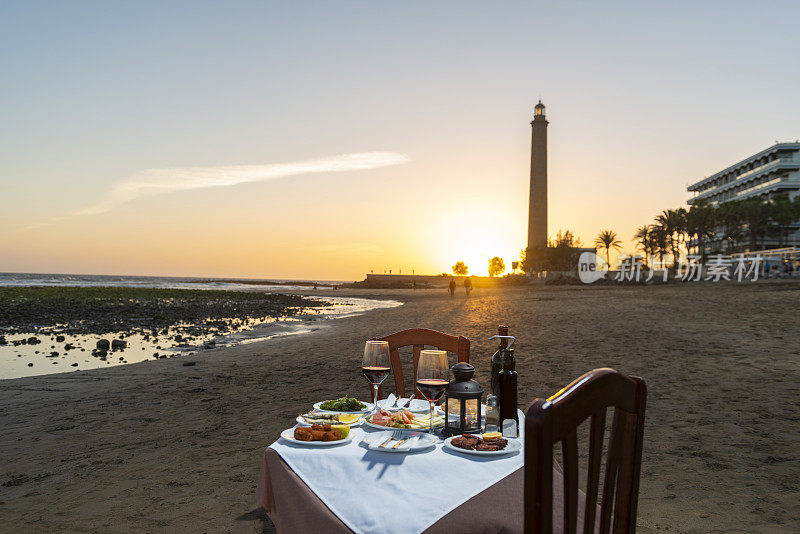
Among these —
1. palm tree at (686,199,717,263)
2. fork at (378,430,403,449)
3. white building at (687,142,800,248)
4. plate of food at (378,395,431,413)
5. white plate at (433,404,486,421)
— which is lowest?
plate of food at (378,395,431,413)

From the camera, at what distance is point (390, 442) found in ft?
7.52

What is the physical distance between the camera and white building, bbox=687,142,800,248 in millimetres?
72938

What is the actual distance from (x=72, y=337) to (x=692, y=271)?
167ft

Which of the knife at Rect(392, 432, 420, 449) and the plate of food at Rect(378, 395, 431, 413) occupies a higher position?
the knife at Rect(392, 432, 420, 449)

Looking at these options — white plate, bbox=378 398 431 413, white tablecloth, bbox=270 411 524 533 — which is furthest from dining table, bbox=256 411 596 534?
white plate, bbox=378 398 431 413

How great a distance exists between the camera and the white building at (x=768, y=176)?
239 ft

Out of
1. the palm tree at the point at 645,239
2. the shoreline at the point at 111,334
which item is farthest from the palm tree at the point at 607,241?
the shoreline at the point at 111,334

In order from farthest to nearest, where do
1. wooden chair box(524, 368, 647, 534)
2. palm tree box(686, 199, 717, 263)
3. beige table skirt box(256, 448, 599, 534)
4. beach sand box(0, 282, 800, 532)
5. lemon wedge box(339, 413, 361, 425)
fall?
1. palm tree box(686, 199, 717, 263)
2. beach sand box(0, 282, 800, 532)
3. lemon wedge box(339, 413, 361, 425)
4. beige table skirt box(256, 448, 599, 534)
5. wooden chair box(524, 368, 647, 534)

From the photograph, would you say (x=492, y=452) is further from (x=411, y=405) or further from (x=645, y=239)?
(x=645, y=239)

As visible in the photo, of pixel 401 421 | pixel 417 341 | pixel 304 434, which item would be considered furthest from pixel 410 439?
pixel 417 341

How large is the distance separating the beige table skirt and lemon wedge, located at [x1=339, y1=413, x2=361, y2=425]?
39 cm

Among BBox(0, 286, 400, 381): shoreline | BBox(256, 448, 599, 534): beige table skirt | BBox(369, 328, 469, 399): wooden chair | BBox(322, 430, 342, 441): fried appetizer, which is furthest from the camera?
BBox(0, 286, 400, 381): shoreline

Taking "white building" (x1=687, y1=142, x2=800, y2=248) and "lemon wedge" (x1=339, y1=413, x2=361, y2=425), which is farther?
"white building" (x1=687, y1=142, x2=800, y2=248)

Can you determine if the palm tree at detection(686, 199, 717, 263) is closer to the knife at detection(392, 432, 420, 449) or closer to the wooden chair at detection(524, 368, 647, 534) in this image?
the knife at detection(392, 432, 420, 449)
